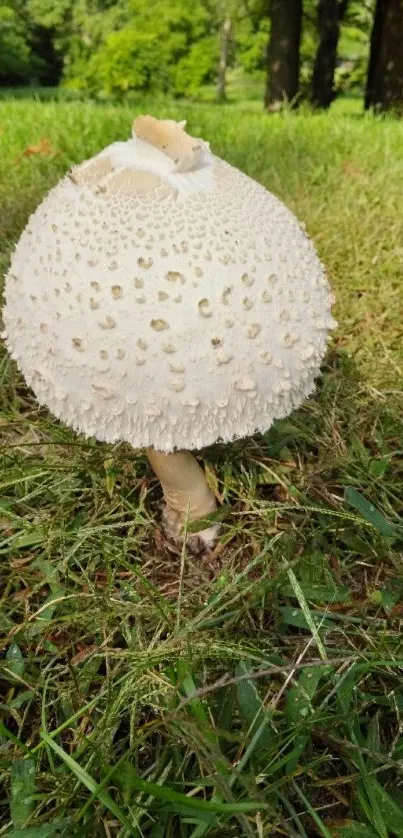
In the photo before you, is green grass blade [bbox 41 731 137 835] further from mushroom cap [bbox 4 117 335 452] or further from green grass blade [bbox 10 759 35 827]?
mushroom cap [bbox 4 117 335 452]

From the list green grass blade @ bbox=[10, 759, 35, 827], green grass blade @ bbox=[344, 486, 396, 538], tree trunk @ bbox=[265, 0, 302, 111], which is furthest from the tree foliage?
green grass blade @ bbox=[10, 759, 35, 827]

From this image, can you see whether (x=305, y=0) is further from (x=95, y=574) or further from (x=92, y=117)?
(x=95, y=574)

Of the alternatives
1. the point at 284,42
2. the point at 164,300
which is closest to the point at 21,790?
the point at 164,300

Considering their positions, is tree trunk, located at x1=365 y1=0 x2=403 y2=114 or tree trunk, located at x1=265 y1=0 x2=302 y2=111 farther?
tree trunk, located at x1=265 y1=0 x2=302 y2=111

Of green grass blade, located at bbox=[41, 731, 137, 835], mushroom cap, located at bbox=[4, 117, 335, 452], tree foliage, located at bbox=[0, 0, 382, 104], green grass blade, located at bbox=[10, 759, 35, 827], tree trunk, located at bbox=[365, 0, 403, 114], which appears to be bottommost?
green grass blade, located at bbox=[10, 759, 35, 827]

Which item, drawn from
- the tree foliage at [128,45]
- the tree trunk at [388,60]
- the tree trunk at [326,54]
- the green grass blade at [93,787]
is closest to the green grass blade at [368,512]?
the green grass blade at [93,787]

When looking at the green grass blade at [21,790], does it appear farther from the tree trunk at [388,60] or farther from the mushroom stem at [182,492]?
the tree trunk at [388,60]
